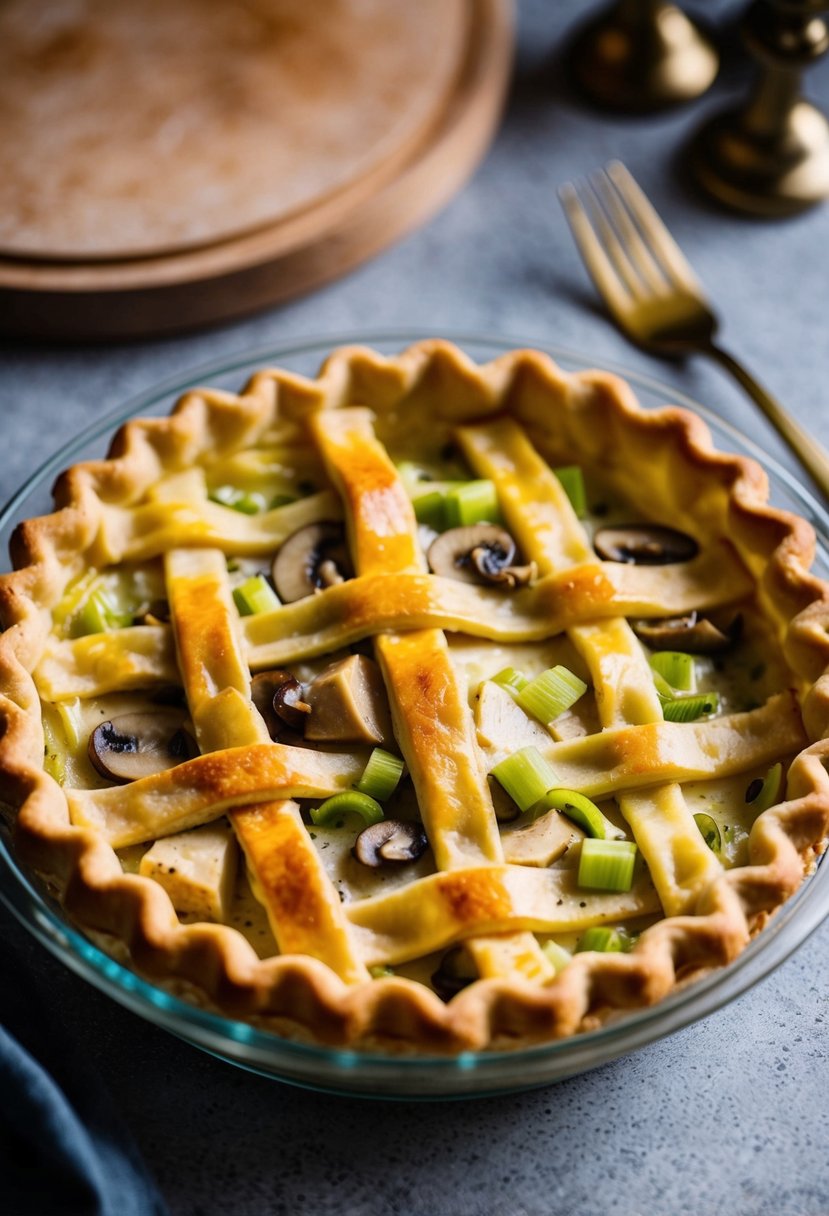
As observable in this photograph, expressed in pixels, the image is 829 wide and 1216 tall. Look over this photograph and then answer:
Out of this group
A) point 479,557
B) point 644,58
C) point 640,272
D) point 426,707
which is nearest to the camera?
point 426,707

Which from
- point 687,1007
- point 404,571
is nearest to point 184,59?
point 404,571

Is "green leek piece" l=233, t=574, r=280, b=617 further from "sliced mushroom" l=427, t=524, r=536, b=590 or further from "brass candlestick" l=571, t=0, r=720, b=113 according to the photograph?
"brass candlestick" l=571, t=0, r=720, b=113

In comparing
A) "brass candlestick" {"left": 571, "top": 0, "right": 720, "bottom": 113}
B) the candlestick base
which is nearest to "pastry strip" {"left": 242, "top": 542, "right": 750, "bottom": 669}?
the candlestick base

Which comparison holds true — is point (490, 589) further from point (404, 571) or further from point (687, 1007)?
point (687, 1007)

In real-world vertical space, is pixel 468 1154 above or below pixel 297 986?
below

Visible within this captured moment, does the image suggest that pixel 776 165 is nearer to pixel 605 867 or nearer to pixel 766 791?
pixel 766 791

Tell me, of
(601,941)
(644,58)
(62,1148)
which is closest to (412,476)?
(601,941)
